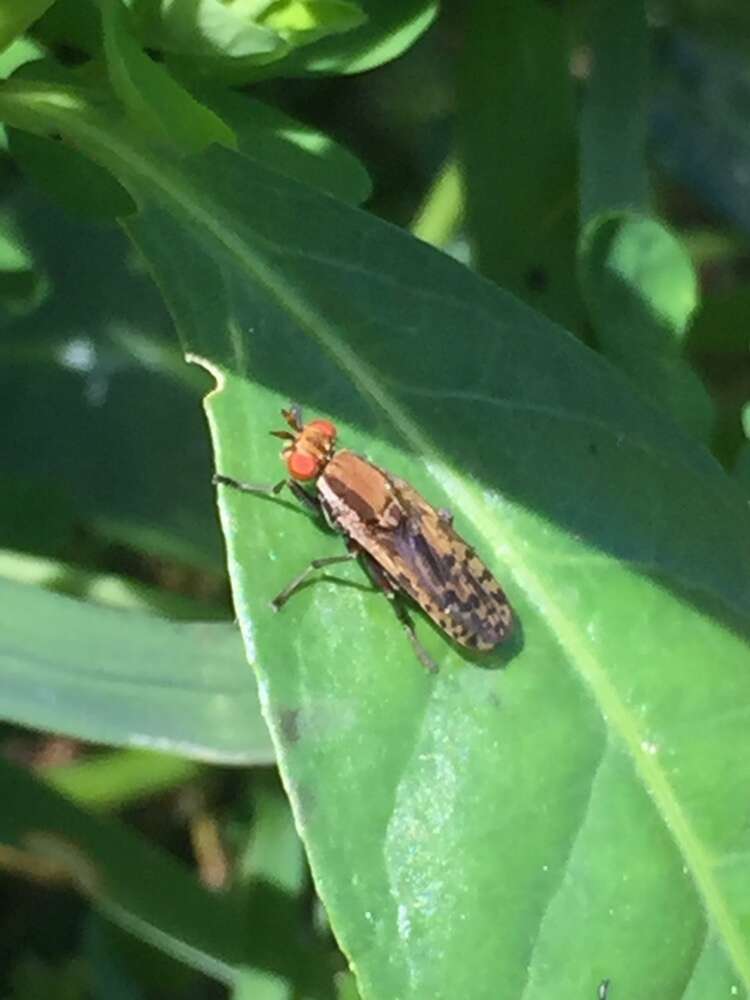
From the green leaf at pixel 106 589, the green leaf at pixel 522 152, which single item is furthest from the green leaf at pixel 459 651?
the green leaf at pixel 106 589

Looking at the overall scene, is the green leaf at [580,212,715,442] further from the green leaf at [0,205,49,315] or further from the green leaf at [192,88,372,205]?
the green leaf at [0,205,49,315]

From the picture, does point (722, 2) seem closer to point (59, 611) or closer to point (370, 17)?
point (370, 17)

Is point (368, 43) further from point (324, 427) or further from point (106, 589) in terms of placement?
point (106, 589)

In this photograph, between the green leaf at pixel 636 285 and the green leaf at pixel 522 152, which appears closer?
the green leaf at pixel 636 285

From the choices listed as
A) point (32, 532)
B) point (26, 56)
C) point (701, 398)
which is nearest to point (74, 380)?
point (32, 532)

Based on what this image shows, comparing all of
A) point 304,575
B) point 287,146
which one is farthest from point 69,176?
point 304,575

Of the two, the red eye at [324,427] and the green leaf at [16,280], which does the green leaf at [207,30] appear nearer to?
the red eye at [324,427]
